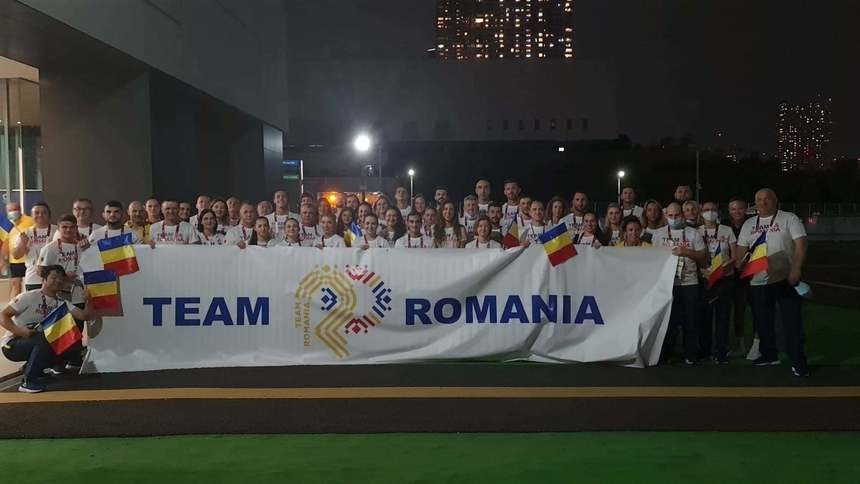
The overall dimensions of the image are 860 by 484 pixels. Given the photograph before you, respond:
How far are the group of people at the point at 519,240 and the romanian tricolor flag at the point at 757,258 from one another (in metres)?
0.06

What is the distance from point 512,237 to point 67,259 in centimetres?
490

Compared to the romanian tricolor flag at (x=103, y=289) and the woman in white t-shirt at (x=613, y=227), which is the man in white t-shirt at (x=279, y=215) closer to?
the romanian tricolor flag at (x=103, y=289)

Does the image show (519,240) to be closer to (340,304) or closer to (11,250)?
(340,304)

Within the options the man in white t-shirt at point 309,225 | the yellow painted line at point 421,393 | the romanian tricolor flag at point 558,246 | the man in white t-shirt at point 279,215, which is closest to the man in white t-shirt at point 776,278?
the yellow painted line at point 421,393

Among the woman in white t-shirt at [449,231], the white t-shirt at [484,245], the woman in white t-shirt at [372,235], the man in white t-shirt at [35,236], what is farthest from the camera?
the man in white t-shirt at [35,236]

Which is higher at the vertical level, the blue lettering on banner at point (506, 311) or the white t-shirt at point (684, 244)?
the white t-shirt at point (684, 244)

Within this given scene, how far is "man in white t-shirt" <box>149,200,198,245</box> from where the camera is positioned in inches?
336

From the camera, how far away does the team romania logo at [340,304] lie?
779cm

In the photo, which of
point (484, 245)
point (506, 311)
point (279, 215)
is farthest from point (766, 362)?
point (279, 215)

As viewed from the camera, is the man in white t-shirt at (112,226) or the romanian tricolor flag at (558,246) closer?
the romanian tricolor flag at (558,246)

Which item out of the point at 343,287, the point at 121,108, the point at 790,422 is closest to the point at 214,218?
the point at 343,287

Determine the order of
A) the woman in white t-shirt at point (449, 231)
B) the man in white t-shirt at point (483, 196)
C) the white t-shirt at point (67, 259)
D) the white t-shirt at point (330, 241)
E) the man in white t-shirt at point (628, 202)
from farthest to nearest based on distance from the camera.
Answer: the man in white t-shirt at point (483, 196) < the man in white t-shirt at point (628, 202) < the woman in white t-shirt at point (449, 231) < the white t-shirt at point (330, 241) < the white t-shirt at point (67, 259)

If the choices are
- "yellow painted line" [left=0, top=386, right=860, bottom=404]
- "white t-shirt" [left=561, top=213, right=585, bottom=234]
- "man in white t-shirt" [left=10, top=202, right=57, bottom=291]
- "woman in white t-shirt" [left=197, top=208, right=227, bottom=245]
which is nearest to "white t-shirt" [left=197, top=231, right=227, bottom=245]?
"woman in white t-shirt" [left=197, top=208, right=227, bottom=245]

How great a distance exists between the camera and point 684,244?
785cm
